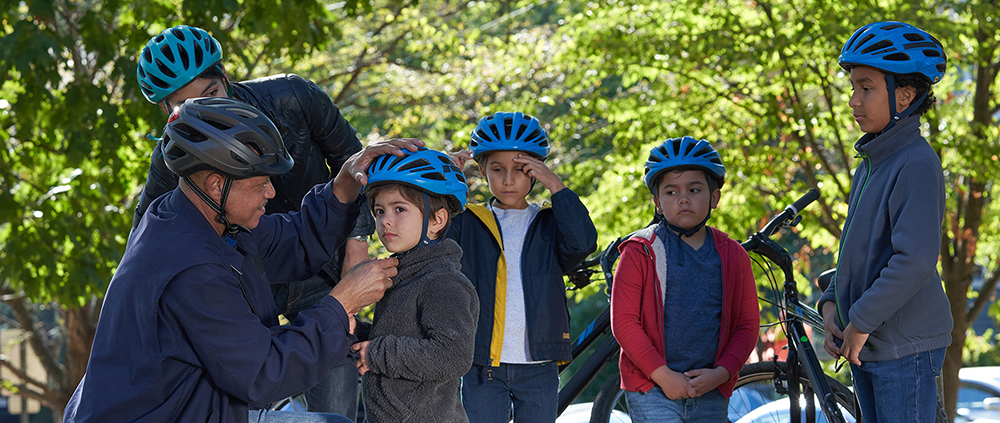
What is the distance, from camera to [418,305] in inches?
104

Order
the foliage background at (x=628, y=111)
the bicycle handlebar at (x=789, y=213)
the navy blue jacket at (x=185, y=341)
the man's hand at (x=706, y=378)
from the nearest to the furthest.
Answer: the navy blue jacket at (x=185, y=341)
the man's hand at (x=706, y=378)
the bicycle handlebar at (x=789, y=213)
the foliage background at (x=628, y=111)

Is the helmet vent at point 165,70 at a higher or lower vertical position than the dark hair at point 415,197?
higher

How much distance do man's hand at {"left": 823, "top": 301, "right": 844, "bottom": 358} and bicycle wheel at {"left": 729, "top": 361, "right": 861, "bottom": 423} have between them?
80cm

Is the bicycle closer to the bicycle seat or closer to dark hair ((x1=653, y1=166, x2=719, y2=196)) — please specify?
the bicycle seat

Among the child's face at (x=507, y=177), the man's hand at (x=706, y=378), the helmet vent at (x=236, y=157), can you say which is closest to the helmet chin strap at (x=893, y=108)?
the man's hand at (x=706, y=378)

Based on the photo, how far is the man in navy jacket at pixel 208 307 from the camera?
2.09 metres

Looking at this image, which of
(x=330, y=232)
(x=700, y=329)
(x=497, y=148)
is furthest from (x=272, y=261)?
(x=700, y=329)

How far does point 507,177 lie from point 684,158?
811mm

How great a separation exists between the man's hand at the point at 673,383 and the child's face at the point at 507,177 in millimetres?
1026

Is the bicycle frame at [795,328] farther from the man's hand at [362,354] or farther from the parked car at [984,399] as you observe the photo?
the parked car at [984,399]

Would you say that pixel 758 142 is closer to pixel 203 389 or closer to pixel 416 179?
pixel 416 179

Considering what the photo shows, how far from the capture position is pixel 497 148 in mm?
3615

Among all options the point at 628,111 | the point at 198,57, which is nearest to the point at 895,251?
the point at 198,57

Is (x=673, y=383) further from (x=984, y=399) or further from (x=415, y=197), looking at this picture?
(x=984, y=399)
